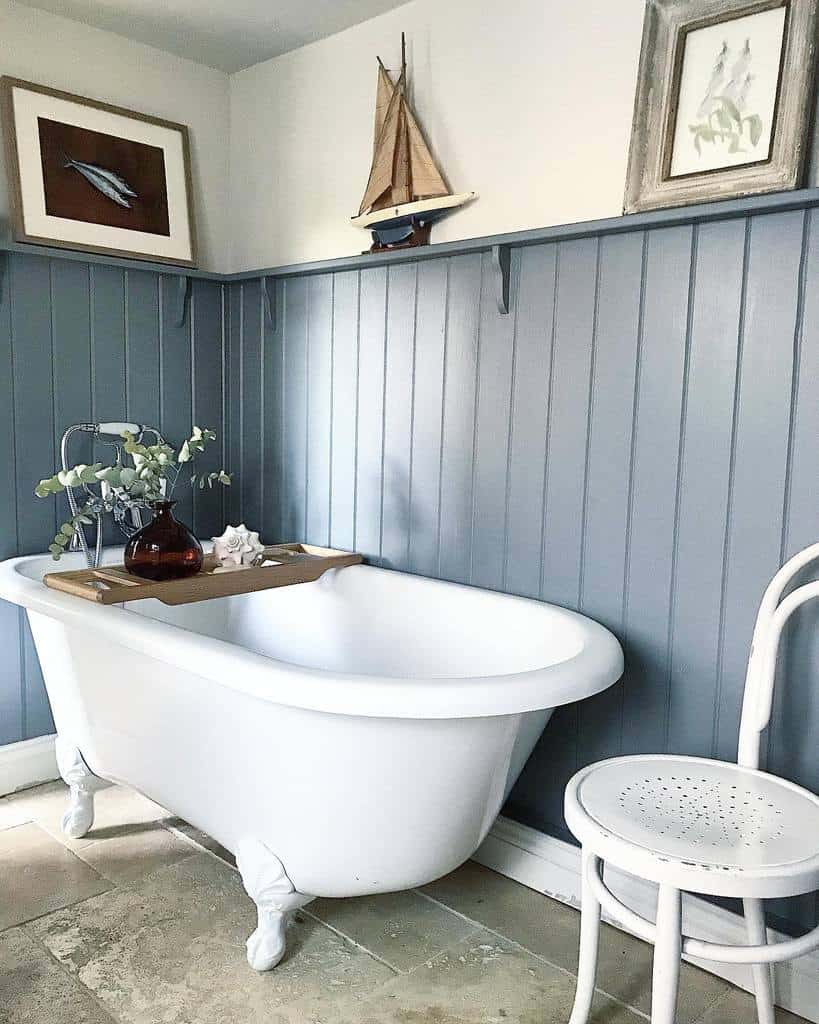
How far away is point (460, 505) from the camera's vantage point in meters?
2.33

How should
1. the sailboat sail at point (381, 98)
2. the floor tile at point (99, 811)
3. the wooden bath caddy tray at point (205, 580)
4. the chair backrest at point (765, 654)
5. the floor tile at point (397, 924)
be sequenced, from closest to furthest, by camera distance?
the chair backrest at point (765, 654), the floor tile at point (397, 924), the wooden bath caddy tray at point (205, 580), the floor tile at point (99, 811), the sailboat sail at point (381, 98)

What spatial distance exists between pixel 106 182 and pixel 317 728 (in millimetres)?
1961

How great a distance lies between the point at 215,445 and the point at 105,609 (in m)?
1.20

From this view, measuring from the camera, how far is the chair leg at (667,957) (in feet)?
4.18

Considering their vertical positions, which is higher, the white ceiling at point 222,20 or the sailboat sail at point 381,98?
the white ceiling at point 222,20

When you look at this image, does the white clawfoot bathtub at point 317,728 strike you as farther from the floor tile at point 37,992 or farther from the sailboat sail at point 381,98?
the sailboat sail at point 381,98

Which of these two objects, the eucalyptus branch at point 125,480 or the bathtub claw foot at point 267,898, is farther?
the eucalyptus branch at point 125,480

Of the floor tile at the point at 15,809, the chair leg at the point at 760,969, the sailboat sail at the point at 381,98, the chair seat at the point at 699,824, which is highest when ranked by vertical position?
the sailboat sail at the point at 381,98

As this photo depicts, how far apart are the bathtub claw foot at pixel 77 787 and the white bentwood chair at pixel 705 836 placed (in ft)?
4.41

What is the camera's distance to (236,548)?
249cm

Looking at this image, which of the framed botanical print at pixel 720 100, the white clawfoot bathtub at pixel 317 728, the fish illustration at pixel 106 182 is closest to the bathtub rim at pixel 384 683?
the white clawfoot bathtub at pixel 317 728

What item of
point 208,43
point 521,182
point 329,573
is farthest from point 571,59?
point 329,573

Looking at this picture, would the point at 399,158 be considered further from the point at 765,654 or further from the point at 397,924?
the point at 397,924

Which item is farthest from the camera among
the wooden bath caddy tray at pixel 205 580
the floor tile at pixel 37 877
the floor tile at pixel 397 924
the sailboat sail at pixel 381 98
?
the sailboat sail at pixel 381 98
